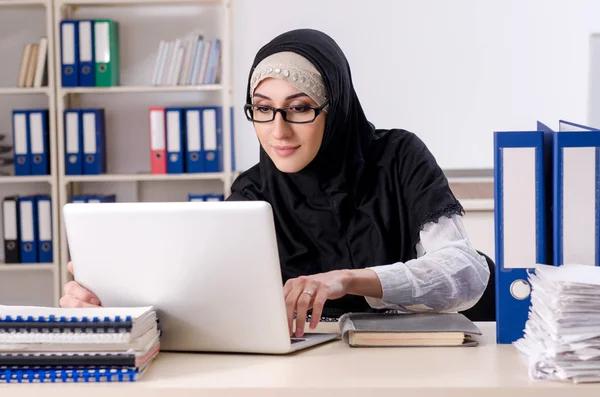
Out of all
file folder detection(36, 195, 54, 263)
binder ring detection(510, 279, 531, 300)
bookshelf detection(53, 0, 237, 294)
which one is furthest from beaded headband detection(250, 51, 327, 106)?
file folder detection(36, 195, 54, 263)

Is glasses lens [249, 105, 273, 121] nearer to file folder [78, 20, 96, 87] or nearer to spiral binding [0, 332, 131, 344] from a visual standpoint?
spiral binding [0, 332, 131, 344]

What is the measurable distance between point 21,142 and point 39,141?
0.09 metres

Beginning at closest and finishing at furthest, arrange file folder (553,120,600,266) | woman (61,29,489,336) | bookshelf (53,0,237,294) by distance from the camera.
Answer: file folder (553,120,600,266)
woman (61,29,489,336)
bookshelf (53,0,237,294)

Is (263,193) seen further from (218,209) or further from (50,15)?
(50,15)

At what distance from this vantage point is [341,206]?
1970 millimetres

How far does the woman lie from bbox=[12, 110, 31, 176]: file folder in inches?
91.5

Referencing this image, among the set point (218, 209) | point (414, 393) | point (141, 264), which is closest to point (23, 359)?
point (141, 264)

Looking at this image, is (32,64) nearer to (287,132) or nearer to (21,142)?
(21,142)

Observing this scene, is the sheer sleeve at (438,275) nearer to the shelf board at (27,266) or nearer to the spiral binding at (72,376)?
the spiral binding at (72,376)

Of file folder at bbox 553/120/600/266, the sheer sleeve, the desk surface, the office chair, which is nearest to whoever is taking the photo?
the desk surface

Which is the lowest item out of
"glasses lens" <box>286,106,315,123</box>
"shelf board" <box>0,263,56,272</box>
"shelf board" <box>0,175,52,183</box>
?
"shelf board" <box>0,263,56,272</box>

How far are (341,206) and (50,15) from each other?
2.59 metres

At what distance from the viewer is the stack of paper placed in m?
1.14

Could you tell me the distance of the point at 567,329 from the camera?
1.17 m
